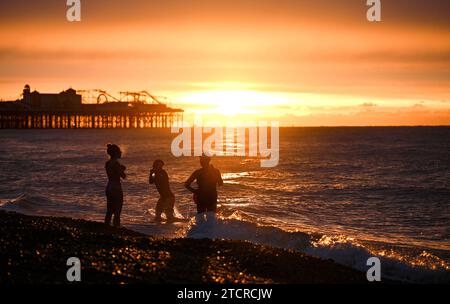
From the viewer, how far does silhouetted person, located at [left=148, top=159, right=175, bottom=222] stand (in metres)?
13.3

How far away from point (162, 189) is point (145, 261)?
6309mm

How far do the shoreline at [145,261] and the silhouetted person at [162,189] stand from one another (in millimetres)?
3999

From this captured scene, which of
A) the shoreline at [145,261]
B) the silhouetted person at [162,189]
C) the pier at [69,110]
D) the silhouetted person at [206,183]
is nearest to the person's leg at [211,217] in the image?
the silhouetted person at [206,183]

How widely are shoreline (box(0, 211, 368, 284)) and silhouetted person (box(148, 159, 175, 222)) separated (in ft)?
13.1

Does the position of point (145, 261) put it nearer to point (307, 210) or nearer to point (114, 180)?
point (114, 180)

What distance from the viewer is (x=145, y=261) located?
291 inches

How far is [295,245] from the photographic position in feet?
36.2

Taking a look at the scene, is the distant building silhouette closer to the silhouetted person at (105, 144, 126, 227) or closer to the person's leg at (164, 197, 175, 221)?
the person's leg at (164, 197, 175, 221)

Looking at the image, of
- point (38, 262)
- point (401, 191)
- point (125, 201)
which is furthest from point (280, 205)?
point (38, 262)

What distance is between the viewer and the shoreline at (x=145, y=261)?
22.0 ft

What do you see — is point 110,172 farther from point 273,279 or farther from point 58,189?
point 58,189

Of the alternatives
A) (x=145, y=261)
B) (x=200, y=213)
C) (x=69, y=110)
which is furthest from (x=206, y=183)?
(x=69, y=110)

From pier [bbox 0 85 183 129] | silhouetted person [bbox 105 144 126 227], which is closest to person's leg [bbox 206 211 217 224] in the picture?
silhouetted person [bbox 105 144 126 227]

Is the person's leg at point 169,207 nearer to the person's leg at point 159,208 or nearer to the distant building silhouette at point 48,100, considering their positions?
the person's leg at point 159,208
